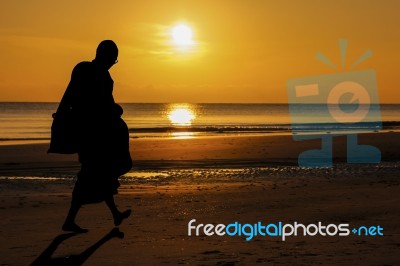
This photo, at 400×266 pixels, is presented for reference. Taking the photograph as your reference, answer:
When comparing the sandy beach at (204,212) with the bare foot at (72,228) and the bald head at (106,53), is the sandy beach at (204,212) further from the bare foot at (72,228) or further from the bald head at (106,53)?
the bald head at (106,53)

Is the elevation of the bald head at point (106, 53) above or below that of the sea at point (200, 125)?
below

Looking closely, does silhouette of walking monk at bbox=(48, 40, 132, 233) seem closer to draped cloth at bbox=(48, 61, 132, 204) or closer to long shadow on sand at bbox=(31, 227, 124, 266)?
draped cloth at bbox=(48, 61, 132, 204)

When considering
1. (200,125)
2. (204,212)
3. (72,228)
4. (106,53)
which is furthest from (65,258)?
(200,125)

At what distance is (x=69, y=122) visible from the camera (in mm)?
7555

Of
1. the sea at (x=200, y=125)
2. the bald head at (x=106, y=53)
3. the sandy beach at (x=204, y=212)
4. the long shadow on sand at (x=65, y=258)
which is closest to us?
the long shadow on sand at (x=65, y=258)

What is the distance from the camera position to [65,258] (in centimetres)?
625

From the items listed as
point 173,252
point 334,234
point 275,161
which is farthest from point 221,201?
point 275,161

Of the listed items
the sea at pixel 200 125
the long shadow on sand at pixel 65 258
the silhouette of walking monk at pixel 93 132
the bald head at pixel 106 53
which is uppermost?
the sea at pixel 200 125

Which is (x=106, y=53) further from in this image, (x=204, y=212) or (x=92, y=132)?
(x=204, y=212)

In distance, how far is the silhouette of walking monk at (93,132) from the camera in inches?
297

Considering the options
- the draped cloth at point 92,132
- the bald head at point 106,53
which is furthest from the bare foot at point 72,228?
the bald head at point 106,53

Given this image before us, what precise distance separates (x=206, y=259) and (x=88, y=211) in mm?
3169

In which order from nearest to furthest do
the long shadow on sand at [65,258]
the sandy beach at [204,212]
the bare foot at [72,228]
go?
the long shadow on sand at [65,258]
the sandy beach at [204,212]
the bare foot at [72,228]

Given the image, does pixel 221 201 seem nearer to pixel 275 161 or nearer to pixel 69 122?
pixel 69 122
